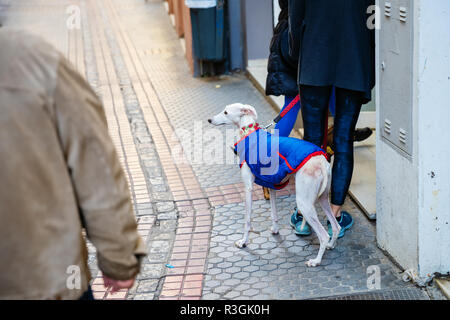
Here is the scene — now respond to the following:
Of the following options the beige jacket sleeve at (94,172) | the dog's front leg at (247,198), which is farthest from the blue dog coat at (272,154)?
the beige jacket sleeve at (94,172)

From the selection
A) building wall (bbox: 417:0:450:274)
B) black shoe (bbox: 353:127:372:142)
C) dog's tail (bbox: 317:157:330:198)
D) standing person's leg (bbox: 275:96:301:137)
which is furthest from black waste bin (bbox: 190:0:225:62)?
building wall (bbox: 417:0:450:274)

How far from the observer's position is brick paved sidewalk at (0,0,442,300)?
4.75 metres

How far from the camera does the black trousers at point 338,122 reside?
511cm

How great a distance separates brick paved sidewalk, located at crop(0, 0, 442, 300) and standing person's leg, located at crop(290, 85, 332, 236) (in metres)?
0.55

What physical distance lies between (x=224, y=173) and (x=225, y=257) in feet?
6.04

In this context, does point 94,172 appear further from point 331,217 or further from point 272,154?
point 331,217

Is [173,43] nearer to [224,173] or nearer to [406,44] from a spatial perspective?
[224,173]

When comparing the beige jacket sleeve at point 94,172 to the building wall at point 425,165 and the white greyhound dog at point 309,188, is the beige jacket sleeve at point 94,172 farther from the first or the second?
the white greyhound dog at point 309,188

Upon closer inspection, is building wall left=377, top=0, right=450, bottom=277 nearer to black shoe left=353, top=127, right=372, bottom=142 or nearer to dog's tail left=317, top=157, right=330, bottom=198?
dog's tail left=317, top=157, right=330, bottom=198

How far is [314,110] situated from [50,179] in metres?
3.15

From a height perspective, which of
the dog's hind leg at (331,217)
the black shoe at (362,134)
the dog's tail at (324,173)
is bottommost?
the dog's hind leg at (331,217)

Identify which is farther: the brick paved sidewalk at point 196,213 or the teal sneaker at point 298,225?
the teal sneaker at point 298,225

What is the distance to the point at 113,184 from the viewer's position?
250 cm
